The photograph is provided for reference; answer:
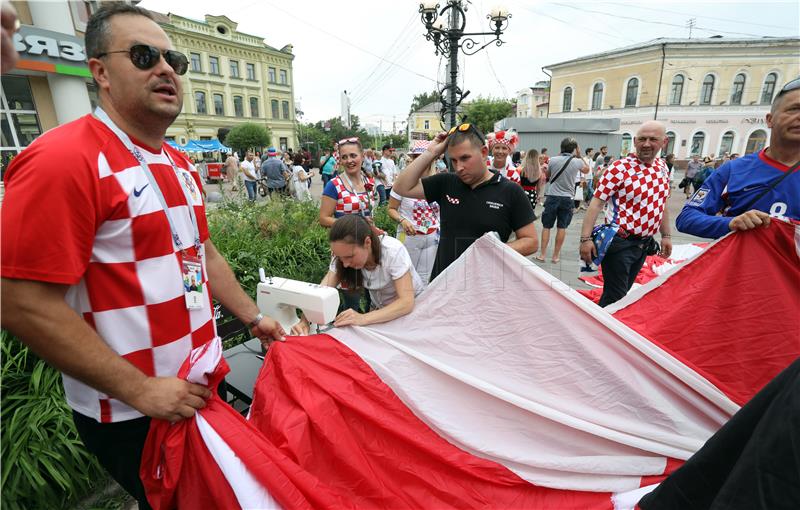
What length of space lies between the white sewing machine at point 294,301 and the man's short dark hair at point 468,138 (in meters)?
1.37

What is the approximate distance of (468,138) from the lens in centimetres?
262

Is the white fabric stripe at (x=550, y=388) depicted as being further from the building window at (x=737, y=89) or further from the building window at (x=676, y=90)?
the building window at (x=737, y=89)

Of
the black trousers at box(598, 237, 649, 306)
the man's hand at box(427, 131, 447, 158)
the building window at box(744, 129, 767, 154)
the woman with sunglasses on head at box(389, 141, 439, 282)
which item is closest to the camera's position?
the man's hand at box(427, 131, 447, 158)

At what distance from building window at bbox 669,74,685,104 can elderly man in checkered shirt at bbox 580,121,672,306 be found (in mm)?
38244

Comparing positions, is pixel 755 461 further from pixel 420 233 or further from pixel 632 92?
pixel 632 92

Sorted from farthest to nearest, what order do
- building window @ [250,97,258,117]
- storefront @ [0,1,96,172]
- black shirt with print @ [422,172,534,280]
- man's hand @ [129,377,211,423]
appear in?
building window @ [250,97,258,117], storefront @ [0,1,96,172], black shirt with print @ [422,172,534,280], man's hand @ [129,377,211,423]

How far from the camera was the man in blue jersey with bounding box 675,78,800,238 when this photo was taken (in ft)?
6.82

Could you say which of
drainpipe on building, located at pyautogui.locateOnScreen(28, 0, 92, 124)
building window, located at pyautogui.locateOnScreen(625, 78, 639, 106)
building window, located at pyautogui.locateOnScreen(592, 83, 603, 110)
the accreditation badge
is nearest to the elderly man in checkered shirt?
the accreditation badge

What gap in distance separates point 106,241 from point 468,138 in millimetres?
2178

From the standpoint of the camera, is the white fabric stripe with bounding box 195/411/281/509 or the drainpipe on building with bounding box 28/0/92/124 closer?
the white fabric stripe with bounding box 195/411/281/509

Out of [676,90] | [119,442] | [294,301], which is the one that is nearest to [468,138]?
[294,301]

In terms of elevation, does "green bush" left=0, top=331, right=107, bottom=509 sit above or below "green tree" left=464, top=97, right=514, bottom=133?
below

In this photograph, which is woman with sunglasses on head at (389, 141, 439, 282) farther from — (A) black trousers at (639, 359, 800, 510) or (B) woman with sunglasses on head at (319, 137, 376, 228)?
(A) black trousers at (639, 359, 800, 510)

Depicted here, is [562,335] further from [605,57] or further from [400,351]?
[605,57]
